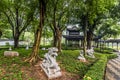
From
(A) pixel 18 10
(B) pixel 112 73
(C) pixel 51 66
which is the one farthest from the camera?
(A) pixel 18 10

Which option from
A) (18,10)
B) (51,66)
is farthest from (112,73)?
(18,10)

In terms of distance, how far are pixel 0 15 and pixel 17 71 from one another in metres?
15.9

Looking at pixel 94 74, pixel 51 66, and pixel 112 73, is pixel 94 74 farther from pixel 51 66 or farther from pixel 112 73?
pixel 112 73

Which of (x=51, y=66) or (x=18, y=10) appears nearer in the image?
(x=51, y=66)

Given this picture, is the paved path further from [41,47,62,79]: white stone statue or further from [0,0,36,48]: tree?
[0,0,36,48]: tree

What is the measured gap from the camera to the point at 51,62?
10.3 meters

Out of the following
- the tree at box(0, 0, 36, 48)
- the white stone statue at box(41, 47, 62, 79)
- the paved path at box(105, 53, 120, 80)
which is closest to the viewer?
the white stone statue at box(41, 47, 62, 79)

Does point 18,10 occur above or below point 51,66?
above

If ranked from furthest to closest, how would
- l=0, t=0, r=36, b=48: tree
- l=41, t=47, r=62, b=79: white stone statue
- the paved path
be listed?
l=0, t=0, r=36, b=48: tree < the paved path < l=41, t=47, r=62, b=79: white stone statue

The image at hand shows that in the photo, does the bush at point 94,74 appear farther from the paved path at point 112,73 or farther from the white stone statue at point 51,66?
the white stone statue at point 51,66

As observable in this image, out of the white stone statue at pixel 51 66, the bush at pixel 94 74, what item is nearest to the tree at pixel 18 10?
the white stone statue at pixel 51 66

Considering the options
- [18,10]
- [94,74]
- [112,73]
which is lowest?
[112,73]

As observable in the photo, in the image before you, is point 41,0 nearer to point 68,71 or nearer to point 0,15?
point 68,71

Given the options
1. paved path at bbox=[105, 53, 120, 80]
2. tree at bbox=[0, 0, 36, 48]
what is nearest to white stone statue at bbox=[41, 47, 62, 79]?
paved path at bbox=[105, 53, 120, 80]
